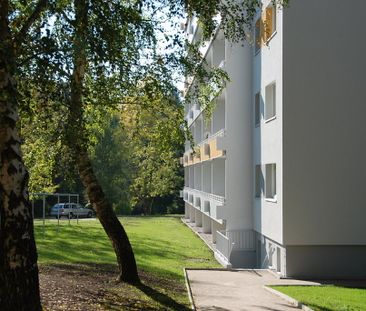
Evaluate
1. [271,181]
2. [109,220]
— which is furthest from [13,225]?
[271,181]

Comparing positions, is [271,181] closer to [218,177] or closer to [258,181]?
[258,181]

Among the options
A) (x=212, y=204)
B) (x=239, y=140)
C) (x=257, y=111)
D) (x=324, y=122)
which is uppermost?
(x=257, y=111)

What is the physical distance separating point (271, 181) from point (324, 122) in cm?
334

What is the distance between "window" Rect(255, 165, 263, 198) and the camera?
21522 mm

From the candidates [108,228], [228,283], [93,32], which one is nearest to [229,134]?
[228,283]

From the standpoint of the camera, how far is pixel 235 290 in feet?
49.8

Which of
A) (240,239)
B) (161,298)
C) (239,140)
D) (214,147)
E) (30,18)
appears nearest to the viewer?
(30,18)

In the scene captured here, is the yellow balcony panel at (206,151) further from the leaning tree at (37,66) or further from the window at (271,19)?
the leaning tree at (37,66)

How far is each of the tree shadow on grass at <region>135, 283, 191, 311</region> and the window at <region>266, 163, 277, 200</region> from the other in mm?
7450

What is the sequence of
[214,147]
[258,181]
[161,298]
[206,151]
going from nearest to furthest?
[161,298], [258,181], [214,147], [206,151]

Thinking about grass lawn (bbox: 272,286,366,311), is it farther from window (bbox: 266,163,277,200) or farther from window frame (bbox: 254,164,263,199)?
window frame (bbox: 254,164,263,199)

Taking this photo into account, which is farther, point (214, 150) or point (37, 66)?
point (214, 150)

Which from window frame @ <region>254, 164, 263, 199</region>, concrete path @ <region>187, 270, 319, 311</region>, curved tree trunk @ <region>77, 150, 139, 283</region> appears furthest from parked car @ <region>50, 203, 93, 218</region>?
curved tree trunk @ <region>77, 150, 139, 283</region>

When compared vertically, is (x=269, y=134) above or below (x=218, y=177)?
above
